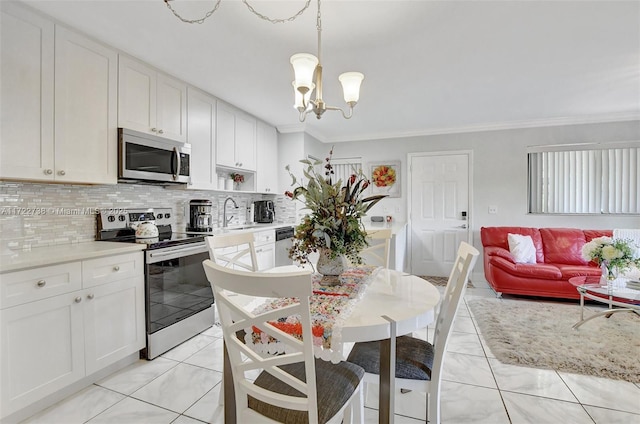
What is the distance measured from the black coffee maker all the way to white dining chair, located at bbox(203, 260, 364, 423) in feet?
10.8

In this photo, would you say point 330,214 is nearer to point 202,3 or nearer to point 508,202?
point 202,3

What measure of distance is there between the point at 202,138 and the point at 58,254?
1.78 meters

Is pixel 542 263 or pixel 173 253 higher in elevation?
pixel 173 253

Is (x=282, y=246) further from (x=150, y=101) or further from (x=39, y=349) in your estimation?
(x=39, y=349)

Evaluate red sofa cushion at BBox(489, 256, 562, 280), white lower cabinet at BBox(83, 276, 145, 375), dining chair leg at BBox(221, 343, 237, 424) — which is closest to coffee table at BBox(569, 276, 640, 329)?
red sofa cushion at BBox(489, 256, 562, 280)

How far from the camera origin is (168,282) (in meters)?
2.46

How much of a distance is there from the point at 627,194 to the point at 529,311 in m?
2.47

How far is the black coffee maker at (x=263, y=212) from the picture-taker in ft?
14.7

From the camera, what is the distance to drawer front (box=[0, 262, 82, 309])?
1.56m

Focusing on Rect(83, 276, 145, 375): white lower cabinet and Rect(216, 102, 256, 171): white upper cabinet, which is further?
Rect(216, 102, 256, 171): white upper cabinet

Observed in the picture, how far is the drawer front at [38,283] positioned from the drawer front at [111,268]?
0.05 m

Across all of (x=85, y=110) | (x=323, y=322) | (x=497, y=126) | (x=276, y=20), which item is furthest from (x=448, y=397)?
(x=497, y=126)

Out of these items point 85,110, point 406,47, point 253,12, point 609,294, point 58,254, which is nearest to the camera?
point 58,254

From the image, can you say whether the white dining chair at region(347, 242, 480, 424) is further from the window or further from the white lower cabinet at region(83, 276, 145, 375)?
the window
